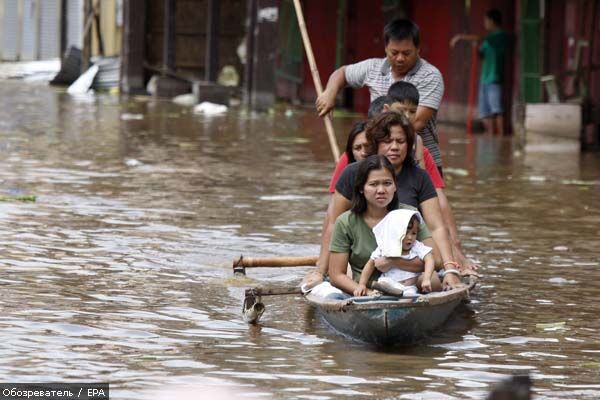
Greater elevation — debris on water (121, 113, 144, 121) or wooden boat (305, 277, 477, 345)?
wooden boat (305, 277, 477, 345)

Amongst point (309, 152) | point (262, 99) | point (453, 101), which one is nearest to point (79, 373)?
point (309, 152)

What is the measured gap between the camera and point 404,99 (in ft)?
26.5

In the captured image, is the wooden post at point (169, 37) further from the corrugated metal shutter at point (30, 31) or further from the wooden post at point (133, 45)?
the corrugated metal shutter at point (30, 31)

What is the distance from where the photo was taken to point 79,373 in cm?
603

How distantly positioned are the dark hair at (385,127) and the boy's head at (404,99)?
456 mm

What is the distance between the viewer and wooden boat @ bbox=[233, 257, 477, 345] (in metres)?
6.55

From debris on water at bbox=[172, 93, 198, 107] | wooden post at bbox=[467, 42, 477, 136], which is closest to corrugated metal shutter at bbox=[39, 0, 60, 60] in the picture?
debris on water at bbox=[172, 93, 198, 107]

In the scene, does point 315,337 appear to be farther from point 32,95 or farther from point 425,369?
point 32,95

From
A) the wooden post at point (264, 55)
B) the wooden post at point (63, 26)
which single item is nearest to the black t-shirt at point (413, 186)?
the wooden post at point (264, 55)

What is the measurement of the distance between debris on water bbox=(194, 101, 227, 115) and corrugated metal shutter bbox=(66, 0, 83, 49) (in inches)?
561

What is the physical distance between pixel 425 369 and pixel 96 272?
2857 mm

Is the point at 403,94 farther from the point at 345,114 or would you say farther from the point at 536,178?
the point at 345,114

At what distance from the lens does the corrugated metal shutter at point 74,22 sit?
39.1 m

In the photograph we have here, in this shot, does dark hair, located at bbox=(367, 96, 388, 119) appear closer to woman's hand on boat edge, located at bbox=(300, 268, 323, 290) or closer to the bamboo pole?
the bamboo pole
